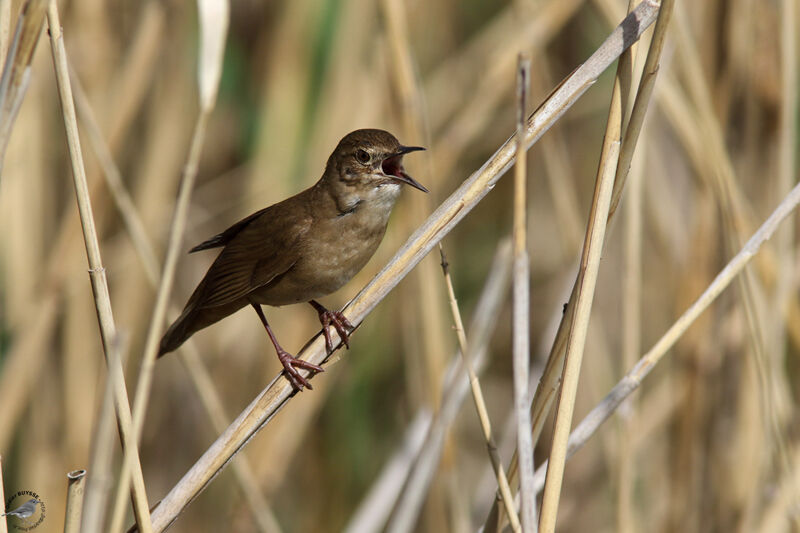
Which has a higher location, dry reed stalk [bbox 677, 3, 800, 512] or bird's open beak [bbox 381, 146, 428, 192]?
bird's open beak [bbox 381, 146, 428, 192]

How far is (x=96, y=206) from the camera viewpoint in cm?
274

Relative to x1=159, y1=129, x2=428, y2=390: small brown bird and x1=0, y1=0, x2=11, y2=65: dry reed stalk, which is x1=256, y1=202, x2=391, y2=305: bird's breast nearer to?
x1=159, y1=129, x2=428, y2=390: small brown bird

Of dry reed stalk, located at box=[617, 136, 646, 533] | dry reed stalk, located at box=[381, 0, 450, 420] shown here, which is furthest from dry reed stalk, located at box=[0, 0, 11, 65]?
dry reed stalk, located at box=[617, 136, 646, 533]

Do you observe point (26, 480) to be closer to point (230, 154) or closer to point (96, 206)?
point (96, 206)

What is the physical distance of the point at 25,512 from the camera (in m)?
A: 1.33

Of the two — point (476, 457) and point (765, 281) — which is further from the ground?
point (765, 281)

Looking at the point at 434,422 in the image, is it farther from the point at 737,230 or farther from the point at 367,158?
the point at 737,230

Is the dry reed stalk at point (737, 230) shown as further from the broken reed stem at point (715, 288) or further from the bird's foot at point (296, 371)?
the bird's foot at point (296, 371)

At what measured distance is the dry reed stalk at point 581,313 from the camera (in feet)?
4.50

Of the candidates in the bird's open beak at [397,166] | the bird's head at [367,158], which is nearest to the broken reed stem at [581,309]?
the bird's open beak at [397,166]

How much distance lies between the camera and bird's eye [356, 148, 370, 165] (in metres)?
Answer: 2.24

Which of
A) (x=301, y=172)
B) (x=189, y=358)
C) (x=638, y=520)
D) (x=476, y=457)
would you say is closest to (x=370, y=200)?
(x=189, y=358)

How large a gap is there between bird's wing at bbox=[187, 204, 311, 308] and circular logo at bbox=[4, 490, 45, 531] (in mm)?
663

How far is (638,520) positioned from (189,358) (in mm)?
1686
